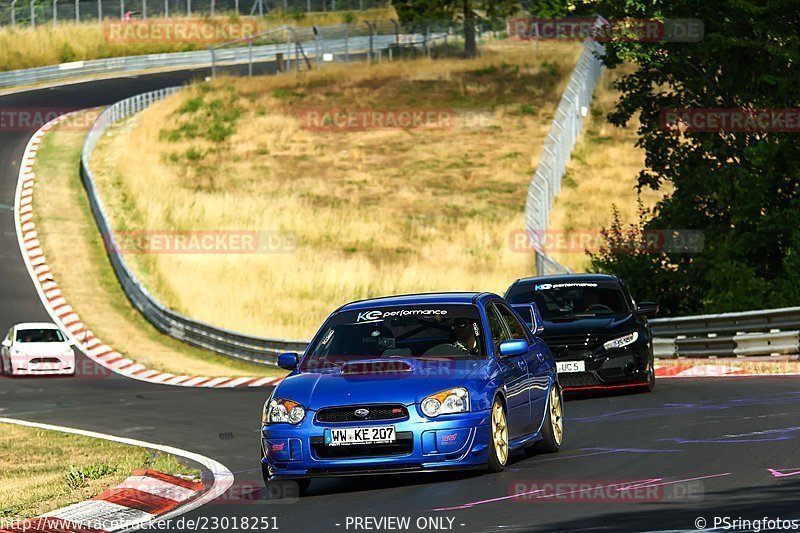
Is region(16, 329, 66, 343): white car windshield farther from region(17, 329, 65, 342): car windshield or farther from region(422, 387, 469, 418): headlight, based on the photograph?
region(422, 387, 469, 418): headlight

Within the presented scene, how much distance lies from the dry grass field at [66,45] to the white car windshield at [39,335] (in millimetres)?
49686

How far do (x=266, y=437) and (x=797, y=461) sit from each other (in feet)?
13.6

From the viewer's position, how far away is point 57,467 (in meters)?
15.3

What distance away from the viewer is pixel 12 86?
74938 mm

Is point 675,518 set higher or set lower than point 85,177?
higher

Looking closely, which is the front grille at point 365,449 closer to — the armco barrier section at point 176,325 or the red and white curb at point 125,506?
the red and white curb at point 125,506

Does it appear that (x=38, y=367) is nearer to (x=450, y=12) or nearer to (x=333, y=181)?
(x=333, y=181)

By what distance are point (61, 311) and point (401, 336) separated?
1138 inches

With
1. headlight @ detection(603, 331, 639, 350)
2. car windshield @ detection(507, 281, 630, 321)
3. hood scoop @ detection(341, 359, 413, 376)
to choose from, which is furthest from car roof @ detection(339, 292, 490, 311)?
car windshield @ detection(507, 281, 630, 321)

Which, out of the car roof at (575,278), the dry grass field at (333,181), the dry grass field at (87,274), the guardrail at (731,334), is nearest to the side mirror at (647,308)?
the car roof at (575,278)

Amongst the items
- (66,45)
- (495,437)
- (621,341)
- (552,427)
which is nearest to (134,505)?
(495,437)

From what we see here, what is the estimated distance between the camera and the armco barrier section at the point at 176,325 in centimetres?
3303

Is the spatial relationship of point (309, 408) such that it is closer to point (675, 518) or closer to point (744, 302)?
point (675, 518)

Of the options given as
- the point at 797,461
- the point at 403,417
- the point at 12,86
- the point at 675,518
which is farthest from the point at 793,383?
the point at 12,86
